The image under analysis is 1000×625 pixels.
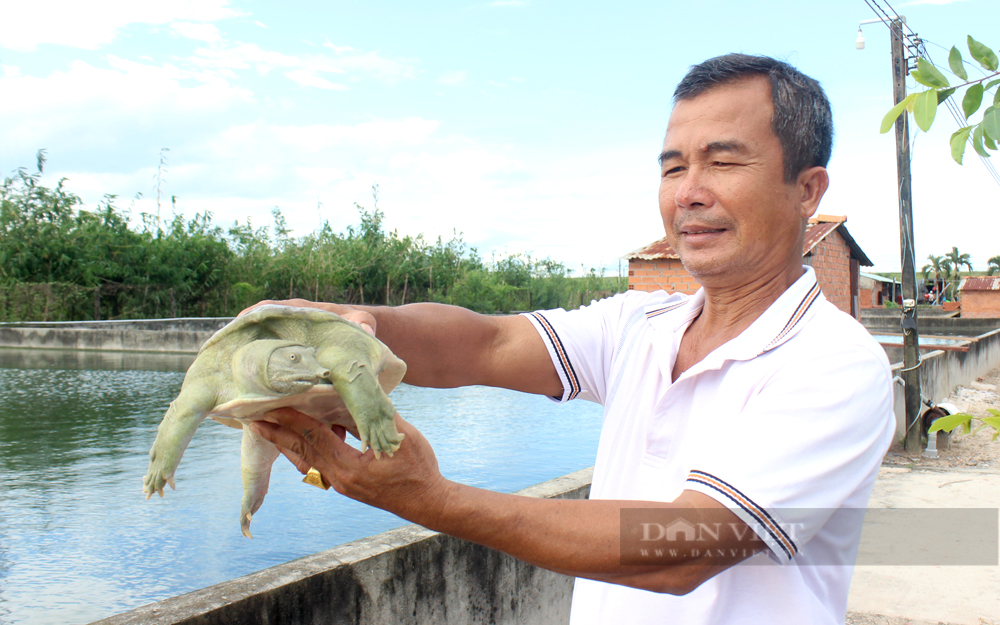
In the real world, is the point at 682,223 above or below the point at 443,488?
above

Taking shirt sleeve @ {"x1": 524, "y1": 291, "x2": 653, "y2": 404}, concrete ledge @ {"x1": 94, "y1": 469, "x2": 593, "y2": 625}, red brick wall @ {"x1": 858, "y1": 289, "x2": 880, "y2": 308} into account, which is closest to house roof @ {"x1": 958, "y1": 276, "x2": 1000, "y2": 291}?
red brick wall @ {"x1": 858, "y1": 289, "x2": 880, "y2": 308}

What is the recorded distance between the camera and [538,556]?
117 cm

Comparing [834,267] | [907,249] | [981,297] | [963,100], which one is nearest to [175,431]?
[963,100]

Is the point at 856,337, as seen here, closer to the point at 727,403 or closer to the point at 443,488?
the point at 727,403

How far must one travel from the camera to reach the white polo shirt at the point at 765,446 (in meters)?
1.11

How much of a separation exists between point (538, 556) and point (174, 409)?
78 cm

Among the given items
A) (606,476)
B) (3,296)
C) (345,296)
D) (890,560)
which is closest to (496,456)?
(890,560)

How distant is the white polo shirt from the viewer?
1113 millimetres

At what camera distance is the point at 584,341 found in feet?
5.79

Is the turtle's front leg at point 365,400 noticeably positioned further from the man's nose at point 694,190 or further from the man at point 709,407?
the man's nose at point 694,190

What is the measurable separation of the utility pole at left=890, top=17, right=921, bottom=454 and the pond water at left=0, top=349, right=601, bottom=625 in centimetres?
364

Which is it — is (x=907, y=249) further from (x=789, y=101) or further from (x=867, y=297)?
(x=867, y=297)

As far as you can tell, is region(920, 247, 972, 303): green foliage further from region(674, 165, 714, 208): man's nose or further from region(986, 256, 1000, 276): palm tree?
region(674, 165, 714, 208): man's nose

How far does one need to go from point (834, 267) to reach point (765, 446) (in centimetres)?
1309
